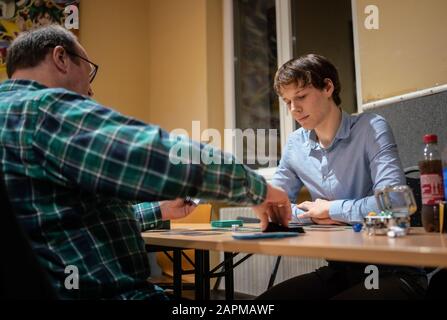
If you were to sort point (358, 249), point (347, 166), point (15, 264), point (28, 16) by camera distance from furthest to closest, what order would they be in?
point (28, 16), point (347, 166), point (358, 249), point (15, 264)

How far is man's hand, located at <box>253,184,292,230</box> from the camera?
1.05m

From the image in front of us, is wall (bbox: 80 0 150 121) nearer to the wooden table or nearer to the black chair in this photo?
the wooden table

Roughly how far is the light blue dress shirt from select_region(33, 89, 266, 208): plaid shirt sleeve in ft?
2.64

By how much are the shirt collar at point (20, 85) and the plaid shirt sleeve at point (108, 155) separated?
0.50ft

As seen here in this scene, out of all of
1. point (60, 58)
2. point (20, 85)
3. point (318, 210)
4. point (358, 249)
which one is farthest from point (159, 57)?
point (358, 249)

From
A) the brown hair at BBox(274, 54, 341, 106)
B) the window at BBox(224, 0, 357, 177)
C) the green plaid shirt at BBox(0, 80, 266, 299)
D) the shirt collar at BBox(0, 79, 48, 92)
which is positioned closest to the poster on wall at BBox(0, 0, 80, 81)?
the window at BBox(224, 0, 357, 177)

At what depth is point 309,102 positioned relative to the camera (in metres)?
1.77

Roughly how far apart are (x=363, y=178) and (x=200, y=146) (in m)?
0.95

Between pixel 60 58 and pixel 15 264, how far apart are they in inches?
24.3

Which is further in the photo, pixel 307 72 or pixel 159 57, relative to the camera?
pixel 159 57

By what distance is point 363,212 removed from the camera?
1395mm

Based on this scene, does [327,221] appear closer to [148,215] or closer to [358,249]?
[148,215]

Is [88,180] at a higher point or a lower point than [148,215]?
higher

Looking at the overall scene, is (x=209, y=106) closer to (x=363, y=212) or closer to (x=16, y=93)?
(x=363, y=212)
